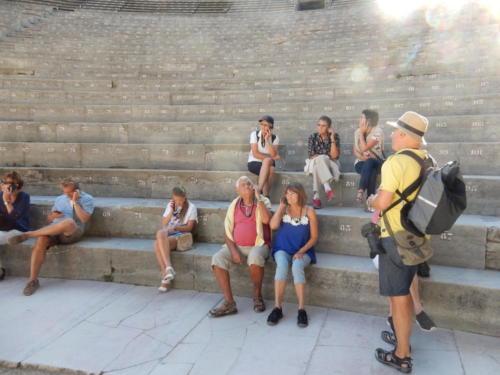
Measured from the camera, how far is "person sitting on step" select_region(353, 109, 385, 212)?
446cm

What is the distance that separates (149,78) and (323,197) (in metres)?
6.83

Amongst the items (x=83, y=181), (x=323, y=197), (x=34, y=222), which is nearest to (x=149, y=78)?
(x=83, y=181)

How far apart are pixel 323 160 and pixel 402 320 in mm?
2360

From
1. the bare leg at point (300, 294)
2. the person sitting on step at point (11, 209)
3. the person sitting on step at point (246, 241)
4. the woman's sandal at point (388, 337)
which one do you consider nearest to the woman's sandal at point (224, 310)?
the person sitting on step at point (246, 241)

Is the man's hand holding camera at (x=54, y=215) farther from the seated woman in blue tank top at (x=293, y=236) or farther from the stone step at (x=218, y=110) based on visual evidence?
the stone step at (x=218, y=110)

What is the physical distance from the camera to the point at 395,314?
2.84 metres

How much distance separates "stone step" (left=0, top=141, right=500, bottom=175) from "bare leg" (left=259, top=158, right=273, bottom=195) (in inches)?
29.8

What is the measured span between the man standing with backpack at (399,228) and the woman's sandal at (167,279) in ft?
7.73

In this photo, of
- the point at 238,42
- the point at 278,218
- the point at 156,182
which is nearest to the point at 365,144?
the point at 278,218

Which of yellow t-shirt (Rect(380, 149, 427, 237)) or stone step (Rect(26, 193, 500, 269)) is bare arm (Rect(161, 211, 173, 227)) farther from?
yellow t-shirt (Rect(380, 149, 427, 237))

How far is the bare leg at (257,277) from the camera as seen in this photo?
393 centimetres

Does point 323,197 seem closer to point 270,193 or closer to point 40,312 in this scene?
point 270,193

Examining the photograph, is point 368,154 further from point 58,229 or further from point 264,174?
point 58,229

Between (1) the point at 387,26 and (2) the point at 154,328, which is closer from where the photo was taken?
(2) the point at 154,328
